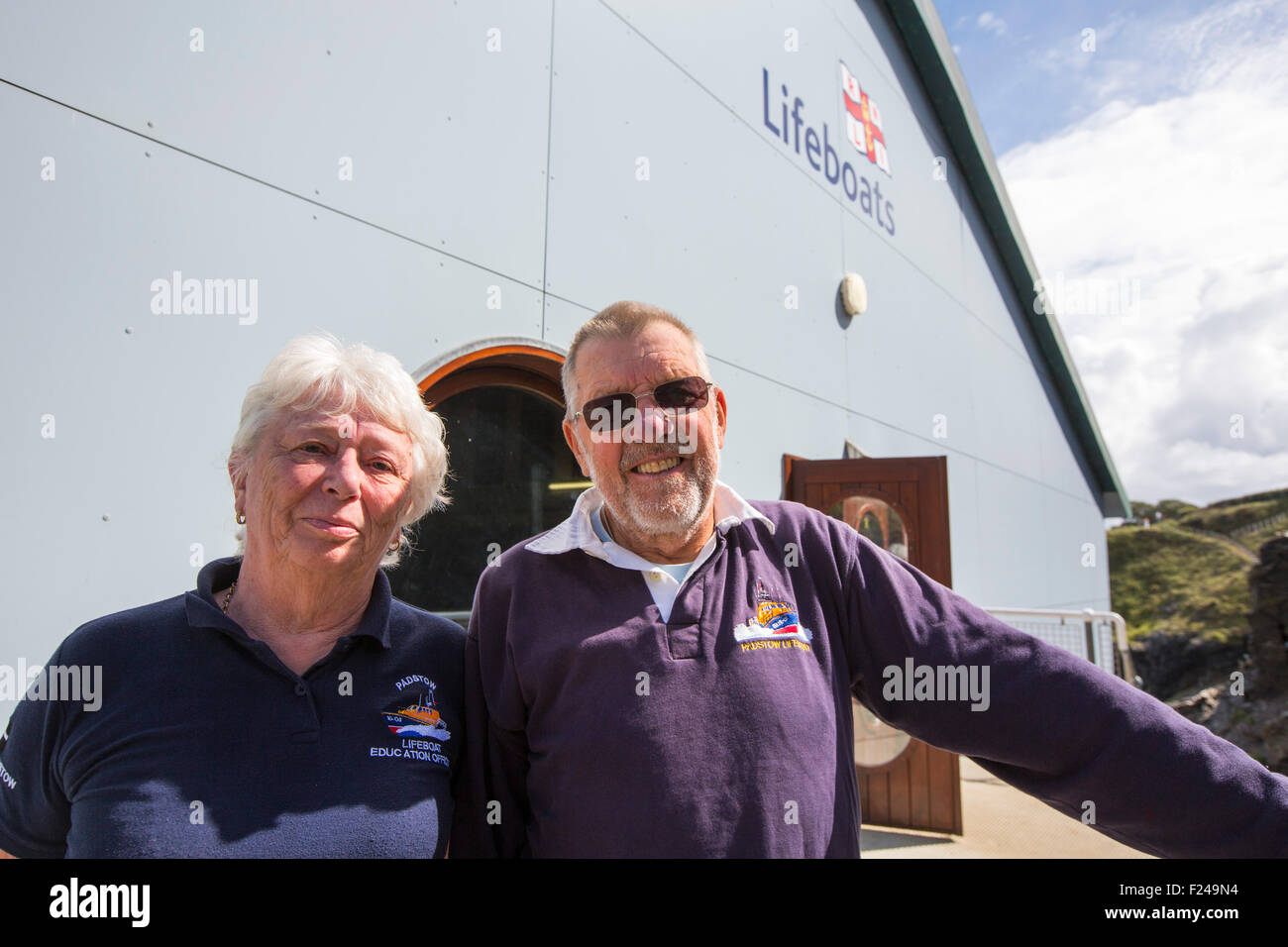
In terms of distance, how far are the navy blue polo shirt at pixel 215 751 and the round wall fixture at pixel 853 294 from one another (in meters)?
5.41

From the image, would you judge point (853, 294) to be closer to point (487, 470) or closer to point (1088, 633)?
point (1088, 633)

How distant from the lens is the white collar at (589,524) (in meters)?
1.53

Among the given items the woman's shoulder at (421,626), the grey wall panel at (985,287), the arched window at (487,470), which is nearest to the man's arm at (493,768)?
the woman's shoulder at (421,626)

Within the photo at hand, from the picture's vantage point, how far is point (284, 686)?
4.65ft

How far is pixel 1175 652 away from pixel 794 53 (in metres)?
26.9

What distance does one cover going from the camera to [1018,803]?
561cm

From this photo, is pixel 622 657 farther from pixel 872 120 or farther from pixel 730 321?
pixel 872 120

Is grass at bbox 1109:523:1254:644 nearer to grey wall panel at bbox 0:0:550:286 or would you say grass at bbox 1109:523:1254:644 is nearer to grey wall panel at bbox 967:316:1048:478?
grey wall panel at bbox 967:316:1048:478

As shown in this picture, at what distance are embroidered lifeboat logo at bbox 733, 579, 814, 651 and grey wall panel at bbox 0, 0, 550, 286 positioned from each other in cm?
196

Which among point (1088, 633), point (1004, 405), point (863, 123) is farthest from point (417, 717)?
point (1004, 405)

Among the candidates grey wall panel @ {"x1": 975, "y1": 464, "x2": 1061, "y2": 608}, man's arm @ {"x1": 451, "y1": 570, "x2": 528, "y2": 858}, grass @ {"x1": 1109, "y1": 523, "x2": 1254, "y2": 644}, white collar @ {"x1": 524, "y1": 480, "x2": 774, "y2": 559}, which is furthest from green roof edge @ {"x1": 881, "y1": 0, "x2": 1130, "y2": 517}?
grass @ {"x1": 1109, "y1": 523, "x2": 1254, "y2": 644}

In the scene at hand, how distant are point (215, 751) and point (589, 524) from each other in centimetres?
77

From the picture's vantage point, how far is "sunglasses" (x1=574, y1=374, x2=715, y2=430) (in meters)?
1.58
